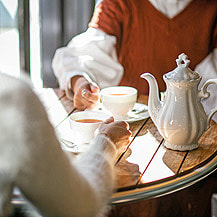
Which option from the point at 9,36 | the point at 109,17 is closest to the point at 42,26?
the point at 9,36

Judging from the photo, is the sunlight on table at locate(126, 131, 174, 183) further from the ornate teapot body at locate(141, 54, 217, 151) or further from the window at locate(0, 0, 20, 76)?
the window at locate(0, 0, 20, 76)

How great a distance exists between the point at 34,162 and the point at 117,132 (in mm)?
479

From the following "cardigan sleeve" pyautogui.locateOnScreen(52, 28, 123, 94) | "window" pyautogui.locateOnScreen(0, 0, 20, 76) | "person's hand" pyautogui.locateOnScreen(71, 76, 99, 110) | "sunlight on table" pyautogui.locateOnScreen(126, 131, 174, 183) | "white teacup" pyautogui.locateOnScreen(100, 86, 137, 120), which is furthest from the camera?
"window" pyautogui.locateOnScreen(0, 0, 20, 76)

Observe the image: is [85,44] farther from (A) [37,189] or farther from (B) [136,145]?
(A) [37,189]

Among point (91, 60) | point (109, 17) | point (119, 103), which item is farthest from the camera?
point (109, 17)

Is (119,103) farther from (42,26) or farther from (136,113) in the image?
(42,26)

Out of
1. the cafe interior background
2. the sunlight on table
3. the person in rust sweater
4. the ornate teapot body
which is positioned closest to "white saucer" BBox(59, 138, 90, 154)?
the sunlight on table

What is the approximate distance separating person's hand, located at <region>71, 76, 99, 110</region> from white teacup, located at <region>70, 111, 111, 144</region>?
24 cm

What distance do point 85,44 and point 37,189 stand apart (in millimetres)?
1378

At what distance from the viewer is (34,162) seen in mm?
831

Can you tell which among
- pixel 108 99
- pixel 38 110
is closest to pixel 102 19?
Answer: pixel 108 99

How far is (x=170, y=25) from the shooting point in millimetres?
2252

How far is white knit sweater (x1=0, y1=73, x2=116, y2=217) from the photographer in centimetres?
82

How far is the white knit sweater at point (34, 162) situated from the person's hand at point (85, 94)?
809mm
